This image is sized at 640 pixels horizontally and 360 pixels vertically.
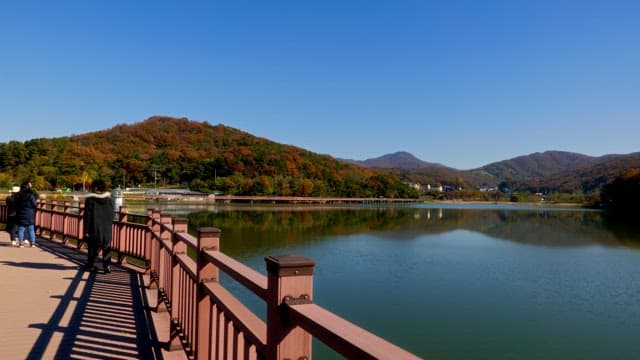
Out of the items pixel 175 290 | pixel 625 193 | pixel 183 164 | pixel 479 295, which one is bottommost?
pixel 479 295

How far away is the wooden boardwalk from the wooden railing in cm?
37

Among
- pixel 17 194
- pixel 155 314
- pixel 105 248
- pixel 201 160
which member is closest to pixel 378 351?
pixel 155 314

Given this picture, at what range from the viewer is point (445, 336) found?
8.16 m

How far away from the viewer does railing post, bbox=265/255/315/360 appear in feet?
5.16

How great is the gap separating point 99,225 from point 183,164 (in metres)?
106

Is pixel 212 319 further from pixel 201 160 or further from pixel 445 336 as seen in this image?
pixel 201 160

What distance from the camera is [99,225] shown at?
22.9 feet

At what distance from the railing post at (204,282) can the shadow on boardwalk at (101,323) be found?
2.98ft

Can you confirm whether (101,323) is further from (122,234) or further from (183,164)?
(183,164)

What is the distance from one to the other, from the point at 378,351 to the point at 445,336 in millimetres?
7646

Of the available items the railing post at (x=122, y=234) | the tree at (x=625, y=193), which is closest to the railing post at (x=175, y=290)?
the railing post at (x=122, y=234)

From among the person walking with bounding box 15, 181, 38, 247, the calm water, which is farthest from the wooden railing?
the person walking with bounding box 15, 181, 38, 247

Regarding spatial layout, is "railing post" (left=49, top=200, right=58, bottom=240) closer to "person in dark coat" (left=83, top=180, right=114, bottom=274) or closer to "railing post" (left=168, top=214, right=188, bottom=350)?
"person in dark coat" (left=83, top=180, right=114, bottom=274)

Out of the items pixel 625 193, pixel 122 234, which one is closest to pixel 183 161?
pixel 625 193
